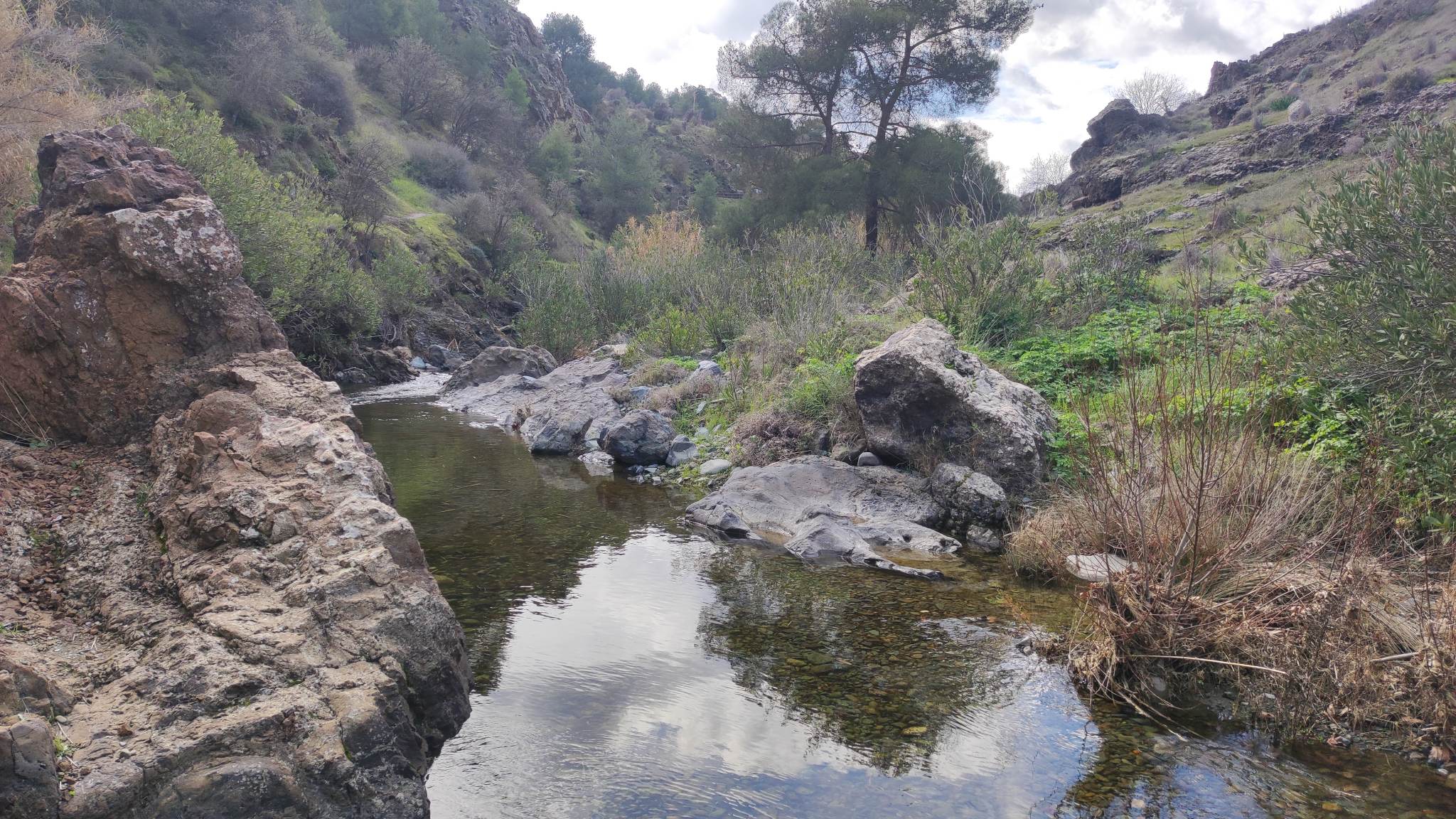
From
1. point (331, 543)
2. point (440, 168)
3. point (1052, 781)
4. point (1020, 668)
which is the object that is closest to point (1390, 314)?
point (1020, 668)

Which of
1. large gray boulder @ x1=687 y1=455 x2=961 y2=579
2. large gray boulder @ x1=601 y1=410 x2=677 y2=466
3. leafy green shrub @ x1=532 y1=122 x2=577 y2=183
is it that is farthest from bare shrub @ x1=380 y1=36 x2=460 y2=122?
large gray boulder @ x1=687 y1=455 x2=961 y2=579

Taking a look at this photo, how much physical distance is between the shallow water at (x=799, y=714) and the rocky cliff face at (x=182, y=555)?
73 centimetres

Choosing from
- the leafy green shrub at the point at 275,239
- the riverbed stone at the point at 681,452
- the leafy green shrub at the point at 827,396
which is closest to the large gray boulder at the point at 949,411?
the leafy green shrub at the point at 827,396

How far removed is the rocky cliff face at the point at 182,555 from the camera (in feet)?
8.80

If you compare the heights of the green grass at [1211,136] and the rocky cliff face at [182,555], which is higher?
the green grass at [1211,136]

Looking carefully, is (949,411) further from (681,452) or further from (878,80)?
(878,80)

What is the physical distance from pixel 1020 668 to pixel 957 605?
1067 millimetres

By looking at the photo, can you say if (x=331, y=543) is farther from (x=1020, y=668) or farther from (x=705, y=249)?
(x=705, y=249)

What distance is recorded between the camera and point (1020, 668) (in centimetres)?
493

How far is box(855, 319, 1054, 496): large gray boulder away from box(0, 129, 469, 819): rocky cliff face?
542 cm

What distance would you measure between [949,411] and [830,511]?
168cm

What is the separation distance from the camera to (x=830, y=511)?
26.9 ft

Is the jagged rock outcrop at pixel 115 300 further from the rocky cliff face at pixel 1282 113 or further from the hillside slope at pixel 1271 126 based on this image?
the rocky cliff face at pixel 1282 113

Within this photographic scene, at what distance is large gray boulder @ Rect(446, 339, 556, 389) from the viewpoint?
1883 centimetres
